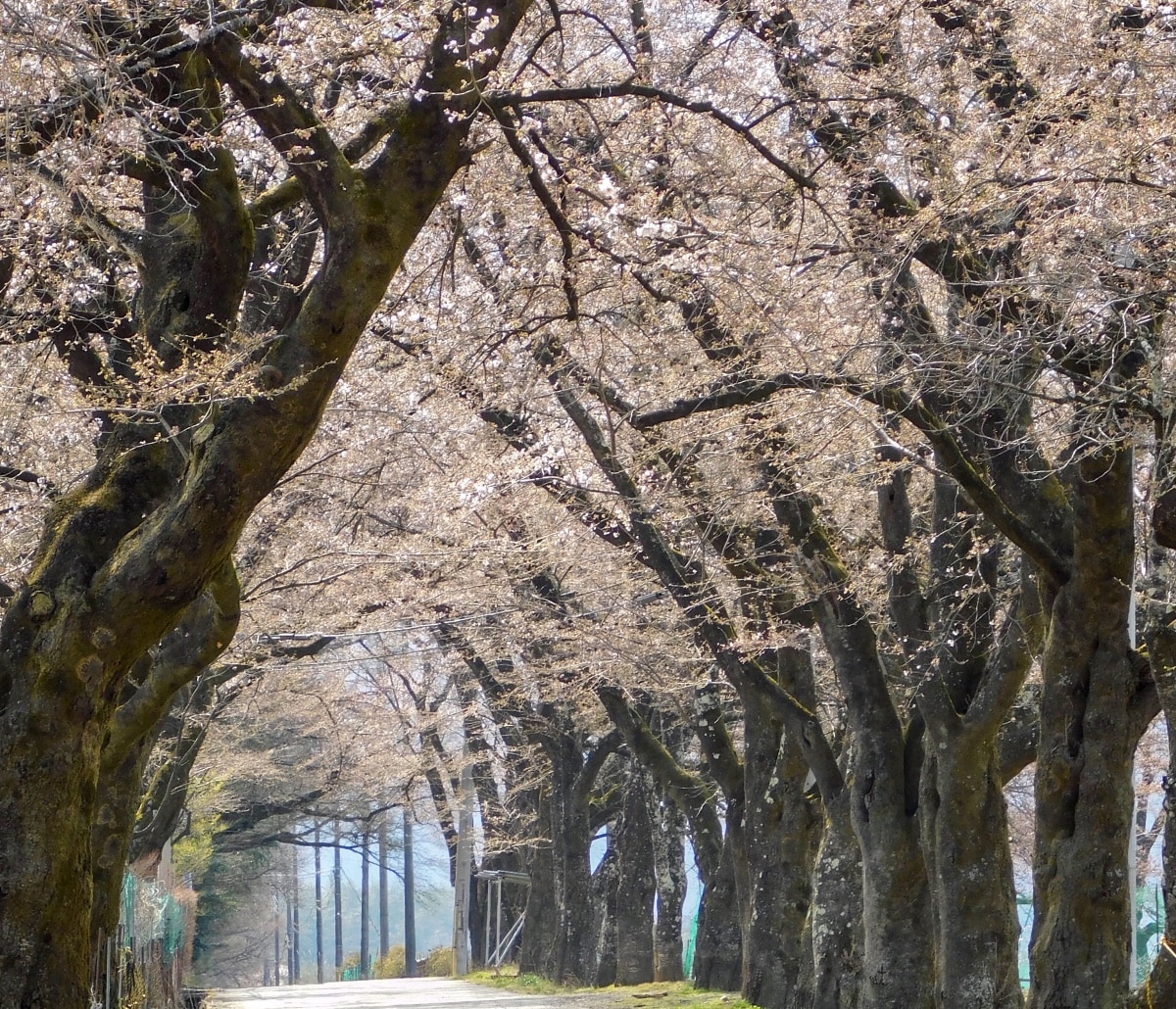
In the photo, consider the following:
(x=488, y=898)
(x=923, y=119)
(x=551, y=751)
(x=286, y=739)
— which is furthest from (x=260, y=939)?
A: (x=923, y=119)

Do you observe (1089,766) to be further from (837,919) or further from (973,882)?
(837,919)

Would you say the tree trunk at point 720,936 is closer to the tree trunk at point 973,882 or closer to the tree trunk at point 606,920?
the tree trunk at point 606,920

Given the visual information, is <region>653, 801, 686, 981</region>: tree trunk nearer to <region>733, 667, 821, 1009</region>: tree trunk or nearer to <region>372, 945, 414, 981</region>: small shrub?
<region>733, 667, 821, 1009</region>: tree trunk

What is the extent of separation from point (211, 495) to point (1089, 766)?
6128 millimetres

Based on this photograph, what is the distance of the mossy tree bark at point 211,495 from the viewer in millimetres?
6859

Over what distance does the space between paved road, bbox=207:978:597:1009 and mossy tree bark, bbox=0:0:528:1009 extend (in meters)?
15.1

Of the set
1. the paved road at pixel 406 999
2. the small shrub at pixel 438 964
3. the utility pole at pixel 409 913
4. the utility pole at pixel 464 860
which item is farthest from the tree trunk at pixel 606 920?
the utility pole at pixel 409 913

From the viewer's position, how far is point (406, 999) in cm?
2580

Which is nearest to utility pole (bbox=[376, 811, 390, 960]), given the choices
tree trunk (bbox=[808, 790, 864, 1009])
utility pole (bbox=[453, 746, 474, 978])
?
utility pole (bbox=[453, 746, 474, 978])

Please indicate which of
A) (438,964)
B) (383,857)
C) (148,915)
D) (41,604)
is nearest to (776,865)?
(148,915)

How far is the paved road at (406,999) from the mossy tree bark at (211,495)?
1506cm

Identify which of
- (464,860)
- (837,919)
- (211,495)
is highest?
(211,495)

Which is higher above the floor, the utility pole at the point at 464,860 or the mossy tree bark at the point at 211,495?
the mossy tree bark at the point at 211,495

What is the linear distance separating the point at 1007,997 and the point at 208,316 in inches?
323
